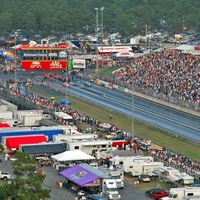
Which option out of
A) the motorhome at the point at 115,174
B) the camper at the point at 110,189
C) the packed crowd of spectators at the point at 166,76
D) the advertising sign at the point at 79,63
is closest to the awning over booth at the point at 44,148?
the motorhome at the point at 115,174

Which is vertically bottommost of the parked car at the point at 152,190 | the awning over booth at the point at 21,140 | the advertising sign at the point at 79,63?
the parked car at the point at 152,190

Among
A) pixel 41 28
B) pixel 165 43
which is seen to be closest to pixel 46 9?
pixel 41 28

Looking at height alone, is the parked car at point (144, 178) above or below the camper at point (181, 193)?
below

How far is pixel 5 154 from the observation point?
239ft

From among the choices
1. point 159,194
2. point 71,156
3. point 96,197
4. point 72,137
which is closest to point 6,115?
point 72,137

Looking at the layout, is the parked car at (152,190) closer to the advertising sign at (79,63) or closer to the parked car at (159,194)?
the parked car at (159,194)

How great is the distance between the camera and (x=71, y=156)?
69.1 metres

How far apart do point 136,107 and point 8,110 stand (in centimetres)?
1225

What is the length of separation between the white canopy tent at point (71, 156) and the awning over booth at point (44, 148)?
2.09 metres

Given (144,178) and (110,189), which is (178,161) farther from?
(110,189)

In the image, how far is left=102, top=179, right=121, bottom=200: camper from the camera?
Result: 60.2 metres

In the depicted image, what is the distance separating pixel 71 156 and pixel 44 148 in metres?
3.67

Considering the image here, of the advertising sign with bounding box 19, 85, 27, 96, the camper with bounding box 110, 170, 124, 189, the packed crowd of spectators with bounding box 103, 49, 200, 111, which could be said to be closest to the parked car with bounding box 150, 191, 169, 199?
the camper with bounding box 110, 170, 124, 189

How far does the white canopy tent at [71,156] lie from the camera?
68875mm
